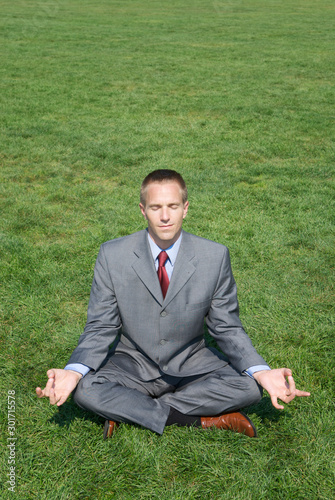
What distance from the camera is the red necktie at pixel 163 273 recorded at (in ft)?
11.4

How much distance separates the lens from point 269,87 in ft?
49.6

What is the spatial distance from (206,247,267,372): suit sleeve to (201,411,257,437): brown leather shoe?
1.22ft

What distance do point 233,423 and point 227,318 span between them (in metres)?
0.76

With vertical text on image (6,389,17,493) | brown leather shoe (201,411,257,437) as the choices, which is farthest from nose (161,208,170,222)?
vertical text on image (6,389,17,493)

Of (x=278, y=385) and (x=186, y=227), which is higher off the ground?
(x=278, y=385)

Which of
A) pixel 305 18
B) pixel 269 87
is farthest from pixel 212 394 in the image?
pixel 305 18

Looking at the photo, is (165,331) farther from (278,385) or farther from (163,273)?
(278,385)

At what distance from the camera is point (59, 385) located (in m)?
3.07

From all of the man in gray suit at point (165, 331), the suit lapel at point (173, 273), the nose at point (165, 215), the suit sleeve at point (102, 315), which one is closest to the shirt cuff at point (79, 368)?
the man in gray suit at point (165, 331)

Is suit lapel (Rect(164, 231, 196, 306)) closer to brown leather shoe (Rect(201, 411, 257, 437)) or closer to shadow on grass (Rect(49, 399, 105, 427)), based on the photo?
brown leather shoe (Rect(201, 411, 257, 437))

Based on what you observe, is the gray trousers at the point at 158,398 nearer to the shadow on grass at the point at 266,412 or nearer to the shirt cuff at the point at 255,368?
the shirt cuff at the point at 255,368

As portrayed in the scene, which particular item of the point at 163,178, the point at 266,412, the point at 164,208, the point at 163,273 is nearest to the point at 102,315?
the point at 163,273

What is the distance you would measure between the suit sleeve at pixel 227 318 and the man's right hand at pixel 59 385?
3.56ft

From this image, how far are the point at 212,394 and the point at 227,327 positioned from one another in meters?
0.50
